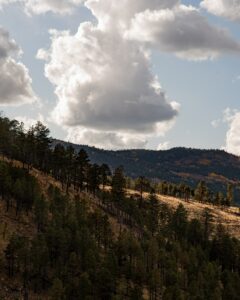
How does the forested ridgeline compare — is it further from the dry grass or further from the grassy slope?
the dry grass

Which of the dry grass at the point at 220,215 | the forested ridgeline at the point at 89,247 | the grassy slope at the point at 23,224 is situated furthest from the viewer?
the dry grass at the point at 220,215

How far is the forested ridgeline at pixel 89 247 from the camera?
249 feet

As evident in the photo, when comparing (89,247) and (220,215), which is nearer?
(89,247)

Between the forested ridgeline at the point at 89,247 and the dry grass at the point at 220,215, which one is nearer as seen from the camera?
the forested ridgeline at the point at 89,247

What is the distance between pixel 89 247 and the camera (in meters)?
86.1

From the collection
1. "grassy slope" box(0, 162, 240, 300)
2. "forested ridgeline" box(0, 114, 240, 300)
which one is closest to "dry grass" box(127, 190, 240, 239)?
"grassy slope" box(0, 162, 240, 300)

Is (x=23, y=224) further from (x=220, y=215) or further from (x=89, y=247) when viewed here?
(x=220, y=215)

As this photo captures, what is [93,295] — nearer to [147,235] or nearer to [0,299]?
[0,299]

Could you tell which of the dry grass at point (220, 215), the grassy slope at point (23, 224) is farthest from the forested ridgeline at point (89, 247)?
the dry grass at point (220, 215)

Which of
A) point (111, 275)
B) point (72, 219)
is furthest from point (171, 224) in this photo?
point (111, 275)

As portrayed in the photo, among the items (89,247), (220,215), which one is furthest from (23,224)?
(220,215)

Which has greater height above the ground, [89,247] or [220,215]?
[220,215]

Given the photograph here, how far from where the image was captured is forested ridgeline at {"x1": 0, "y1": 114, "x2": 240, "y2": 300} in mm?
75750

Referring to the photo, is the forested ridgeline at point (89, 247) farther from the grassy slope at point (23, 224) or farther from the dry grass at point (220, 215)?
the dry grass at point (220, 215)
